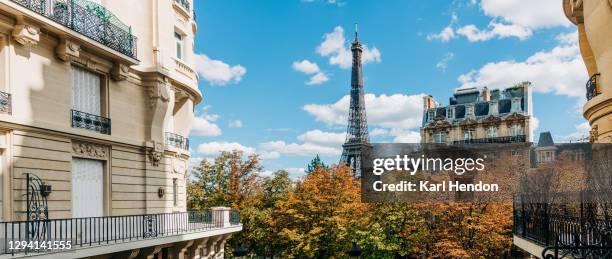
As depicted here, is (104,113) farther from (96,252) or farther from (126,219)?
(96,252)

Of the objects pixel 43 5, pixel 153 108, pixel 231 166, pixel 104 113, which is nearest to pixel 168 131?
pixel 153 108

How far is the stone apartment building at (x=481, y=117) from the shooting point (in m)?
59.3

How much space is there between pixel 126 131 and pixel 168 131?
358cm

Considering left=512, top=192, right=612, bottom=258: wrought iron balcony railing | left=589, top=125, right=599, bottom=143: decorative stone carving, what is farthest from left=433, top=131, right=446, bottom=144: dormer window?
left=589, top=125, right=599, bottom=143: decorative stone carving

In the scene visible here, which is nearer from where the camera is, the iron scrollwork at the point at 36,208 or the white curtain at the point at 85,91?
the iron scrollwork at the point at 36,208

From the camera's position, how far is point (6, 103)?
12.2 meters

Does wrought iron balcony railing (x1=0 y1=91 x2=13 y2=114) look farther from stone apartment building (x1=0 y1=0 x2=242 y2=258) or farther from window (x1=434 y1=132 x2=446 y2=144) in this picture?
window (x1=434 y1=132 x2=446 y2=144)

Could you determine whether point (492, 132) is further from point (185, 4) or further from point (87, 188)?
point (87, 188)

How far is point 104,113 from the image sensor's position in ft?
52.5

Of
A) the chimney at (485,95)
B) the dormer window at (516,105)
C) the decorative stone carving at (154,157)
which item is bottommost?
the decorative stone carving at (154,157)

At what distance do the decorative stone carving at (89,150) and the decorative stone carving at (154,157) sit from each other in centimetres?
242

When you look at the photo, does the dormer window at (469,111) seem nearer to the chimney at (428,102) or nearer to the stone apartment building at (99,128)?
the chimney at (428,102)

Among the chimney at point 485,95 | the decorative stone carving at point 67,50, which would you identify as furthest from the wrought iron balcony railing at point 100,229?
the chimney at point 485,95

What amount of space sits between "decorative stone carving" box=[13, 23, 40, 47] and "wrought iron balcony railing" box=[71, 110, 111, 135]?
261 centimetres
